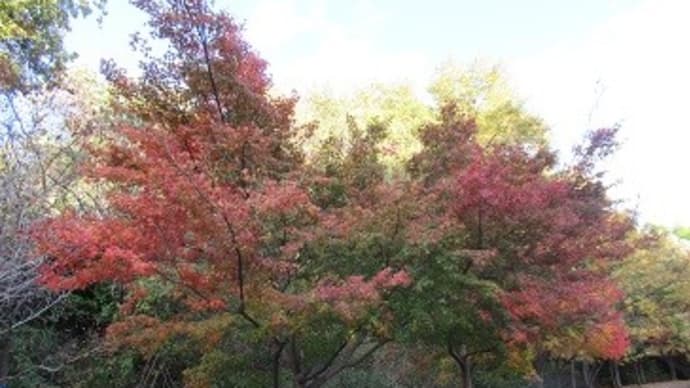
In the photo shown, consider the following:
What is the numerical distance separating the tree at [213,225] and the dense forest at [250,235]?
0.03 meters

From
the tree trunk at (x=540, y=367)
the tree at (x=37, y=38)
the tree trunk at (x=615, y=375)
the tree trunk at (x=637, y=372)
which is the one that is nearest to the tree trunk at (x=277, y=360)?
the tree at (x=37, y=38)

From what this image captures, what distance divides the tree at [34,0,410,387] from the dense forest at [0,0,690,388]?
3 centimetres

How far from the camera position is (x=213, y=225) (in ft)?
18.3

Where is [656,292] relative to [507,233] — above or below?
above

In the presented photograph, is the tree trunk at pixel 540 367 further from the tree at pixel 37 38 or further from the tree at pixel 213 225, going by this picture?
the tree at pixel 37 38

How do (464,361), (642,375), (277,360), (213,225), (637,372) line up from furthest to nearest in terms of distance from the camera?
(637,372), (642,375), (464,361), (277,360), (213,225)

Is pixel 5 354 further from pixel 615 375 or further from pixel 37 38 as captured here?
pixel 615 375

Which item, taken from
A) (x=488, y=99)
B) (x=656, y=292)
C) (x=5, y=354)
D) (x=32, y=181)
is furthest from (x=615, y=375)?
(x=32, y=181)

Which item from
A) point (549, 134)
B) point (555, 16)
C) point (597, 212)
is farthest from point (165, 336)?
point (549, 134)

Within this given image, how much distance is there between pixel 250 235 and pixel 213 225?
37 cm

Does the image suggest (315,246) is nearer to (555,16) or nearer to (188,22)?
(188,22)

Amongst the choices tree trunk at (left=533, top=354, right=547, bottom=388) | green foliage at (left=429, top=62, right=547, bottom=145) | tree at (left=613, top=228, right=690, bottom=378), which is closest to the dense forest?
tree trunk at (left=533, top=354, right=547, bottom=388)

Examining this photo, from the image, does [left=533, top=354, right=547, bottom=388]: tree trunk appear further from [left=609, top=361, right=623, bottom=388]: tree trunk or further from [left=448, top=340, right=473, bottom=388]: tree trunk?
[left=609, top=361, right=623, bottom=388]: tree trunk

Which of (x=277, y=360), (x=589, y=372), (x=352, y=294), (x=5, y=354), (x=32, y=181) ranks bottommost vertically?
(x=277, y=360)
